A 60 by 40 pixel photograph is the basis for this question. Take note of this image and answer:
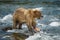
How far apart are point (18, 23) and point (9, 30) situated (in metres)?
0.48

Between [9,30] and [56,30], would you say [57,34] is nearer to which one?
[56,30]

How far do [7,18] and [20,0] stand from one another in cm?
868

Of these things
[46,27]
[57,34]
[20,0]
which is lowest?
[57,34]

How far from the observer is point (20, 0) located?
21203 mm

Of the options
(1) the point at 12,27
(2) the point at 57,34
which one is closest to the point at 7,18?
(1) the point at 12,27

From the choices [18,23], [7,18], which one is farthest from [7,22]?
[18,23]

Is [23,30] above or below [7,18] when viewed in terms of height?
below

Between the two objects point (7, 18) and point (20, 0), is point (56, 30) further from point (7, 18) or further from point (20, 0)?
point (20, 0)

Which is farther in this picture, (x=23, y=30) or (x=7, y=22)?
(x=7, y=22)

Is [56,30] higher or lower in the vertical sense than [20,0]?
lower

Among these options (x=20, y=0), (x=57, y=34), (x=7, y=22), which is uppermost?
(x=20, y=0)

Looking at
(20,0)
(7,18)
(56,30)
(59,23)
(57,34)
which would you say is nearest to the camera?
(57,34)

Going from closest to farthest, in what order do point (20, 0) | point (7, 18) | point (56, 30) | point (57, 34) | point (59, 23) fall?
Answer: point (57, 34) → point (56, 30) → point (59, 23) → point (7, 18) → point (20, 0)

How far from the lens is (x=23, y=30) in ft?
33.7
